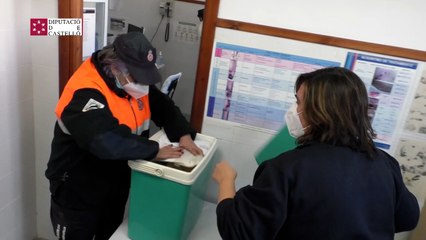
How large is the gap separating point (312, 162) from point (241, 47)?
0.82 metres

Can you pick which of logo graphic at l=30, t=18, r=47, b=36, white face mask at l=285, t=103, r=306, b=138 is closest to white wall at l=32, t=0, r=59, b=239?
logo graphic at l=30, t=18, r=47, b=36

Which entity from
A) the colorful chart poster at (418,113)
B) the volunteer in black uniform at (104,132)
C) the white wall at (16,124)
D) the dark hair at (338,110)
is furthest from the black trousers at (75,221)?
the colorful chart poster at (418,113)

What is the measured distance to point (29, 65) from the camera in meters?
1.76

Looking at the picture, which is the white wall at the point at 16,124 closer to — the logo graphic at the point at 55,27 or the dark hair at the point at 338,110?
the logo graphic at the point at 55,27

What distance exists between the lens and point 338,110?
888 mm

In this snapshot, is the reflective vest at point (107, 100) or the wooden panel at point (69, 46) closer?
the reflective vest at point (107, 100)

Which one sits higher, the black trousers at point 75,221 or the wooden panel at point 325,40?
the wooden panel at point 325,40

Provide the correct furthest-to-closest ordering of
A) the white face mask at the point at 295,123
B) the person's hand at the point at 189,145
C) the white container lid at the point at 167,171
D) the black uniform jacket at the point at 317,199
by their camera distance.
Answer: the person's hand at the point at 189,145, the white container lid at the point at 167,171, the white face mask at the point at 295,123, the black uniform jacket at the point at 317,199

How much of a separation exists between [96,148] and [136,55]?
0.36 meters

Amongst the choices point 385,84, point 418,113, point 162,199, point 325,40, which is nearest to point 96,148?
point 162,199

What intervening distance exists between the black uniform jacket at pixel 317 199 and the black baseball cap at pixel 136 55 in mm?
601

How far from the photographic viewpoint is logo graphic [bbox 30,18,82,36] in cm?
165

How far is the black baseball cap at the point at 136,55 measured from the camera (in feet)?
4.08

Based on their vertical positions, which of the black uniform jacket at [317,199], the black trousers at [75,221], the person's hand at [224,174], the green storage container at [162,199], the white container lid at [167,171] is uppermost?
the black uniform jacket at [317,199]
